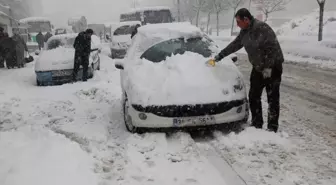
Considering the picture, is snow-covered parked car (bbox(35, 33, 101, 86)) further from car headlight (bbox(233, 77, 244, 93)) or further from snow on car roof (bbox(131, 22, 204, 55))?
car headlight (bbox(233, 77, 244, 93))

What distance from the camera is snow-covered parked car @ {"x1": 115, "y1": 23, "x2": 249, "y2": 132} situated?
5379 mm

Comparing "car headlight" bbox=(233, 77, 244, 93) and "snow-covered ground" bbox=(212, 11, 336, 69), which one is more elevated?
"car headlight" bbox=(233, 77, 244, 93)

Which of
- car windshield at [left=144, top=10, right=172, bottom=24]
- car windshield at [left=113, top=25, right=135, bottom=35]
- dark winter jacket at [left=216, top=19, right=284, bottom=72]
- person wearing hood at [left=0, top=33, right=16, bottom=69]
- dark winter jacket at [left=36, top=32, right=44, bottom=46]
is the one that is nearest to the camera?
dark winter jacket at [left=216, top=19, right=284, bottom=72]

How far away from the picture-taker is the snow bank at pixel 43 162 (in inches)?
161

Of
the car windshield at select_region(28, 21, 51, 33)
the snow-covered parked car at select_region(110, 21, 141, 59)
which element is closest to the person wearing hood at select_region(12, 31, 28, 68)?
the snow-covered parked car at select_region(110, 21, 141, 59)

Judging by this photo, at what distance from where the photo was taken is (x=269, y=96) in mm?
5523

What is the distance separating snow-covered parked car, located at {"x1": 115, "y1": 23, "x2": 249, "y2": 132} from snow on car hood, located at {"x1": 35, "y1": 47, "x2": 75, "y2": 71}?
17.9ft

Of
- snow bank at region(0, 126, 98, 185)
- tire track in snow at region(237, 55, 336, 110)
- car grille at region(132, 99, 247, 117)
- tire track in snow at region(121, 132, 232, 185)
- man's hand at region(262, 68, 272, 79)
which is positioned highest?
man's hand at region(262, 68, 272, 79)

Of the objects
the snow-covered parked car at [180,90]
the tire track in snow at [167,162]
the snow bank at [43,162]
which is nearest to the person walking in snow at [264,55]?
the snow-covered parked car at [180,90]

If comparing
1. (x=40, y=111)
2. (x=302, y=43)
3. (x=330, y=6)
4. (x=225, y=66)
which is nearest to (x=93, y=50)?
(x=40, y=111)

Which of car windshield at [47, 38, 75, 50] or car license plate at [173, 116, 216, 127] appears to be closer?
car license plate at [173, 116, 216, 127]

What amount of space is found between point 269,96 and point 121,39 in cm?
1401

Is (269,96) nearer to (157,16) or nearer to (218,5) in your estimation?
(157,16)

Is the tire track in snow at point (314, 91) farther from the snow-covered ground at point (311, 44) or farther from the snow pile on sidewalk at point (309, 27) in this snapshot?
the snow pile on sidewalk at point (309, 27)
